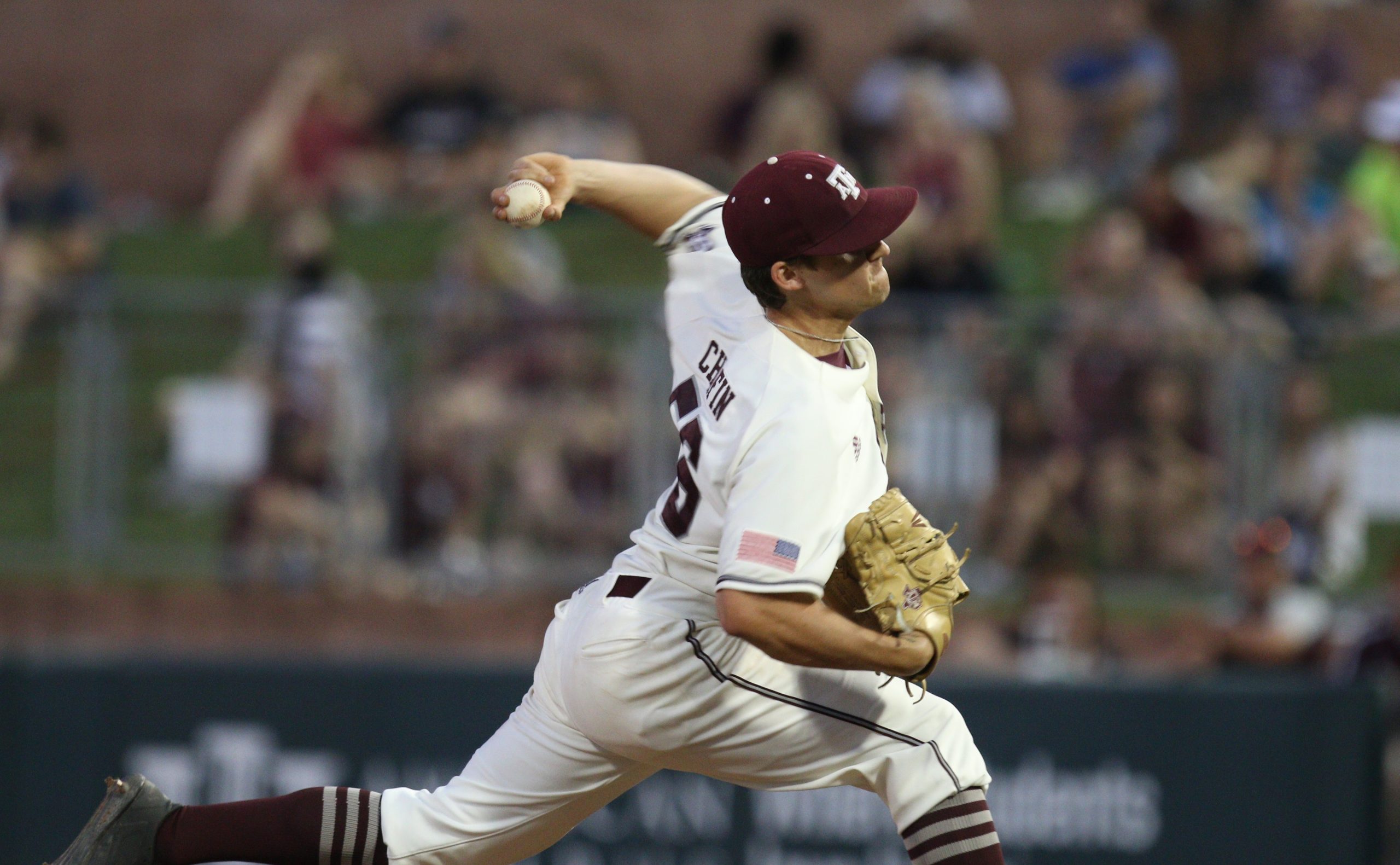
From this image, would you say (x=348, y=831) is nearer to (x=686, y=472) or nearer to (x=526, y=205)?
(x=686, y=472)

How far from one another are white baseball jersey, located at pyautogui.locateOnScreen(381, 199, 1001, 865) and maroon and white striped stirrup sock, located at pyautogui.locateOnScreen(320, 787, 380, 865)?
4cm

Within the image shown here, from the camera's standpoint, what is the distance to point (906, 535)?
407cm

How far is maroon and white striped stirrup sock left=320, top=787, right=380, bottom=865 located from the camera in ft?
14.6

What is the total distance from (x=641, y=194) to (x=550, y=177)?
282mm

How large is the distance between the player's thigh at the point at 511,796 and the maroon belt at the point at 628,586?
31 cm

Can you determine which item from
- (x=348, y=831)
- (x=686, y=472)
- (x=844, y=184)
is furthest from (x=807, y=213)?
(x=348, y=831)

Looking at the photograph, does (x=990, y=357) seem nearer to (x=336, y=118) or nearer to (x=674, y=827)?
(x=674, y=827)

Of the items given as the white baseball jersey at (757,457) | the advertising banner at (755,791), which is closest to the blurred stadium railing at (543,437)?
the advertising banner at (755,791)

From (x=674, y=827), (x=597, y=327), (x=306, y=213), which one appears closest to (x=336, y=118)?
(x=306, y=213)

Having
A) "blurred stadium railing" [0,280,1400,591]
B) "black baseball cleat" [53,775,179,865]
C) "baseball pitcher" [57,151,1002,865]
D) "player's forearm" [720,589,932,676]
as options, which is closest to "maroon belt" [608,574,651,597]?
"baseball pitcher" [57,151,1002,865]

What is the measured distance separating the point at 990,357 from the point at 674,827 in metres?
2.80

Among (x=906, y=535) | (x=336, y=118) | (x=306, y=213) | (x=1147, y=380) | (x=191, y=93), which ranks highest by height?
(x=191, y=93)

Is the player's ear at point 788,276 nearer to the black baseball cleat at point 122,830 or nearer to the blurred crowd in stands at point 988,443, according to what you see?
the black baseball cleat at point 122,830

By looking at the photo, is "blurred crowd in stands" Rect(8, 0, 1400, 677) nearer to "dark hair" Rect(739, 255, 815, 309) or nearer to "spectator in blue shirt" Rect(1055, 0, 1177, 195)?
"spectator in blue shirt" Rect(1055, 0, 1177, 195)
